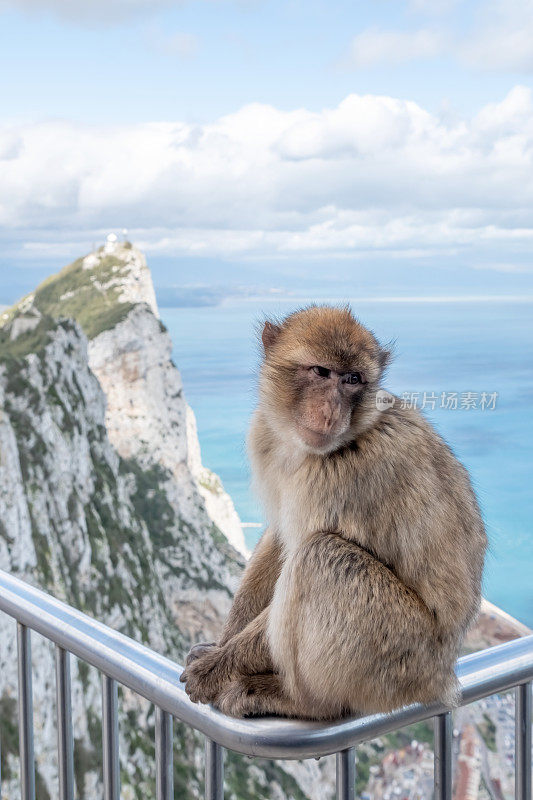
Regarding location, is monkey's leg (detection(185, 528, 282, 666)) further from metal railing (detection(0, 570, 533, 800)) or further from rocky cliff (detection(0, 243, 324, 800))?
rocky cliff (detection(0, 243, 324, 800))

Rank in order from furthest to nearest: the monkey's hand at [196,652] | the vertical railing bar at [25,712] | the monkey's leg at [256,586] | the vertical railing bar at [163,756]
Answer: the monkey's leg at [256,586]
the monkey's hand at [196,652]
the vertical railing bar at [25,712]
the vertical railing bar at [163,756]

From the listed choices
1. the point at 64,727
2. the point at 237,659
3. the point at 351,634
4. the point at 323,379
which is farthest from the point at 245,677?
the point at 323,379

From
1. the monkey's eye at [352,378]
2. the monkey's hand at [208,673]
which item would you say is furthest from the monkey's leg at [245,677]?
the monkey's eye at [352,378]

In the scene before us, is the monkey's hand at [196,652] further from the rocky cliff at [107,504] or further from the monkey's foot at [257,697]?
the rocky cliff at [107,504]

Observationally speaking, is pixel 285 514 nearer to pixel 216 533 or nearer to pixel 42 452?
pixel 42 452

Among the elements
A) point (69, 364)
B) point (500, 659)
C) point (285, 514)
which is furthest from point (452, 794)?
point (69, 364)

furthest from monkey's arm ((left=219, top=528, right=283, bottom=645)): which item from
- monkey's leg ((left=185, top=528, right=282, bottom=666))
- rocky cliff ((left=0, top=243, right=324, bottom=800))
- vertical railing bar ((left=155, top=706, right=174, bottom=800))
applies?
rocky cliff ((left=0, top=243, right=324, bottom=800))
